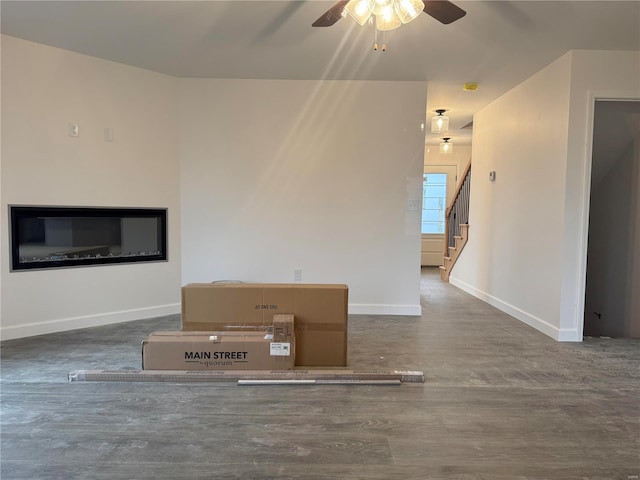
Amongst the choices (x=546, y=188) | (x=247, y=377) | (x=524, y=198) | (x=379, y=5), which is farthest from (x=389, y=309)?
(x=379, y=5)

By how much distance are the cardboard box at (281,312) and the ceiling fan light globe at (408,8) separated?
5.42 feet

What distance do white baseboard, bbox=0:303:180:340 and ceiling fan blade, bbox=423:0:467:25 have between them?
11.8ft

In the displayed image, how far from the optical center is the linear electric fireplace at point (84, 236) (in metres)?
3.28

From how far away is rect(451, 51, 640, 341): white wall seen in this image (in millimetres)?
3234

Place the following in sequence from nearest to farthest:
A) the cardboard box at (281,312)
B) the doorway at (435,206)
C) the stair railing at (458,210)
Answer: the cardboard box at (281,312)
the stair railing at (458,210)
the doorway at (435,206)

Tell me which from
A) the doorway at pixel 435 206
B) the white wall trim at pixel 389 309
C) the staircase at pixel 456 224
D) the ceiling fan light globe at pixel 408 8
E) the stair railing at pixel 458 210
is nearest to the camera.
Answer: the ceiling fan light globe at pixel 408 8

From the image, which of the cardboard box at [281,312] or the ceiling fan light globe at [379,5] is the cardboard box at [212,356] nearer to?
the cardboard box at [281,312]

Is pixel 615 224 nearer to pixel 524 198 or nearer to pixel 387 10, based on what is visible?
pixel 524 198

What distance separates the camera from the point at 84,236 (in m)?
3.61

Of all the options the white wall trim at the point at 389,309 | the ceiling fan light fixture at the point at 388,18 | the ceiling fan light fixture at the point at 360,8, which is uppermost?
the ceiling fan light fixture at the point at 360,8

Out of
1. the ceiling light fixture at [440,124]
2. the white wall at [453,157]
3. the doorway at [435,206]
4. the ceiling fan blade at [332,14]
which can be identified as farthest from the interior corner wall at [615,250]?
the white wall at [453,157]

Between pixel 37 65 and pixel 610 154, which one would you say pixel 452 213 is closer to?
pixel 610 154

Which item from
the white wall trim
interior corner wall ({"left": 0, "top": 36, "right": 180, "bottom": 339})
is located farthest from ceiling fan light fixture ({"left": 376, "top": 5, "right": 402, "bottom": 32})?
the white wall trim

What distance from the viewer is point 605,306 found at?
13.9 feet
